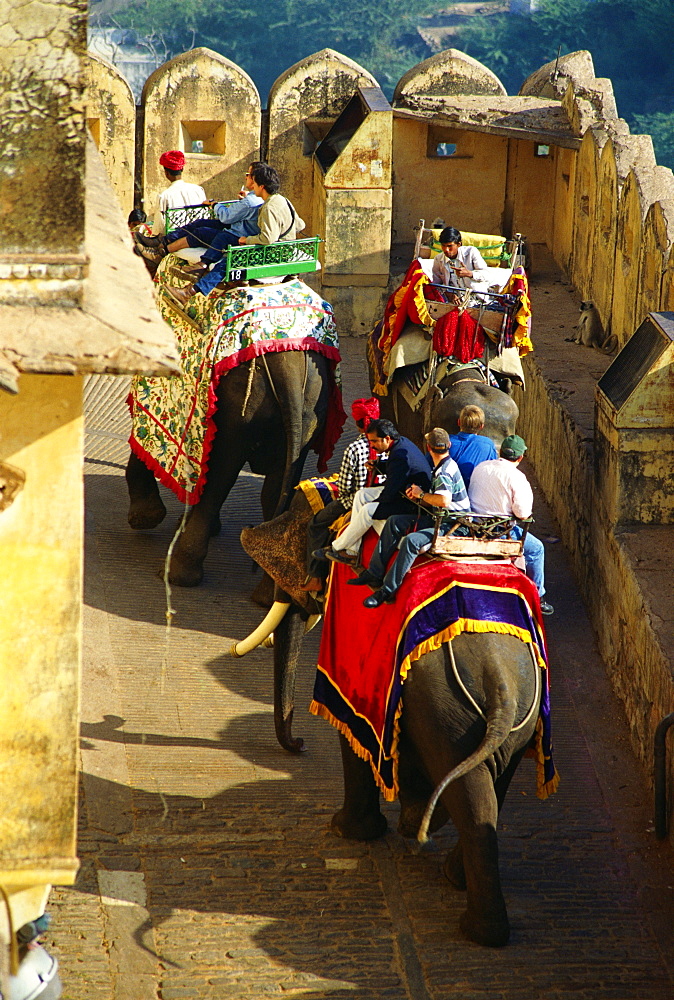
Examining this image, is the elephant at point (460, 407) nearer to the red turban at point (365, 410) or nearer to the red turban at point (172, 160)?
the red turban at point (365, 410)

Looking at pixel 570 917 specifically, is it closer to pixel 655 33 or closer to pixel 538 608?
pixel 538 608

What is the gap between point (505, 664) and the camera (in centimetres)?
555

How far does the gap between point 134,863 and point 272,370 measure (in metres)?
3.50

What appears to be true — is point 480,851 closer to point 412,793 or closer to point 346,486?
point 412,793

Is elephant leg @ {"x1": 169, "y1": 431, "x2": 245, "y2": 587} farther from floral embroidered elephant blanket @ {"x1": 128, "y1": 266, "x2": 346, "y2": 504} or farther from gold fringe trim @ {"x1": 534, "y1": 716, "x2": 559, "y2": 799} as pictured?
gold fringe trim @ {"x1": 534, "y1": 716, "x2": 559, "y2": 799}

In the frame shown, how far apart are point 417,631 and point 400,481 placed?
789 millimetres

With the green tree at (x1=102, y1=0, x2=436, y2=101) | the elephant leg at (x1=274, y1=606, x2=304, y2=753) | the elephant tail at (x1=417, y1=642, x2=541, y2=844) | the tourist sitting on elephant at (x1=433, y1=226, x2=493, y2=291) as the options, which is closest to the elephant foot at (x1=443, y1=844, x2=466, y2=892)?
the elephant tail at (x1=417, y1=642, x2=541, y2=844)

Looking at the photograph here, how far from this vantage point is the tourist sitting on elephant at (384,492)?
616 centimetres

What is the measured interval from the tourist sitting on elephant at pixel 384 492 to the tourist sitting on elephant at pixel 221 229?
9.94 ft

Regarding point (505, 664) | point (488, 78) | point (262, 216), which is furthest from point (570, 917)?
point (488, 78)

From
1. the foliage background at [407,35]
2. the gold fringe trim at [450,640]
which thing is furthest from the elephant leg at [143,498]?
the foliage background at [407,35]

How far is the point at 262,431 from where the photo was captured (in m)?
8.92

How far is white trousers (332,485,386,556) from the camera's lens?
247 inches

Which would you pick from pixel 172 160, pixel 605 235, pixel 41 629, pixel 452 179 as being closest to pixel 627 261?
pixel 605 235
